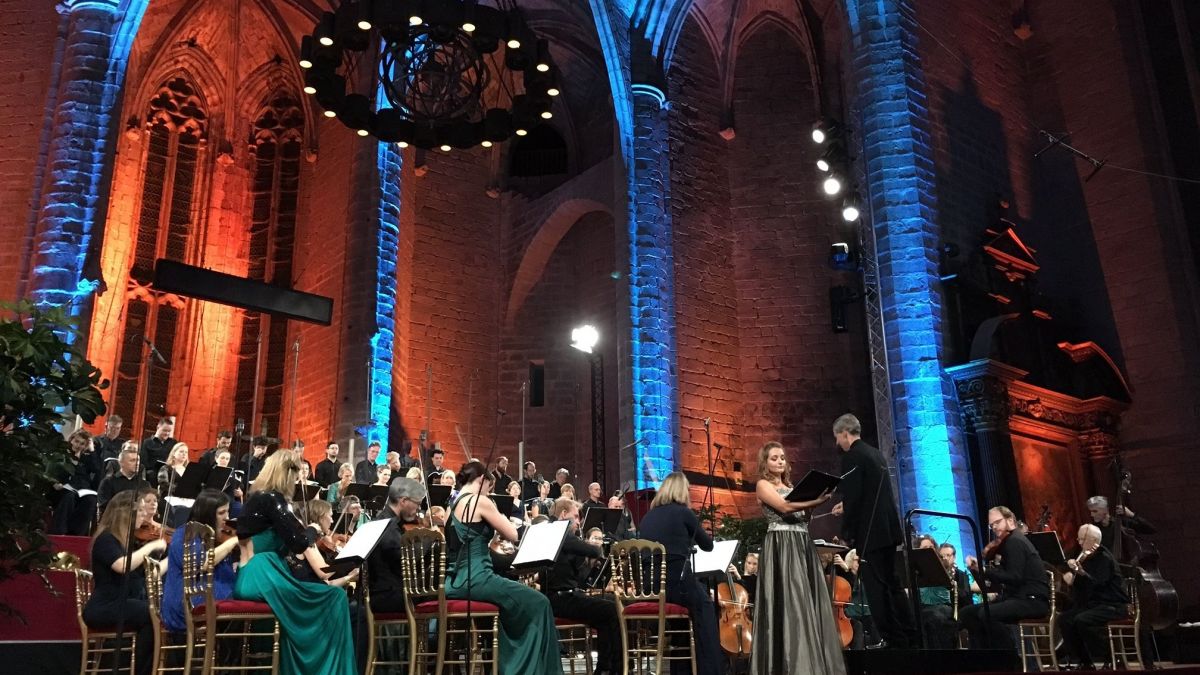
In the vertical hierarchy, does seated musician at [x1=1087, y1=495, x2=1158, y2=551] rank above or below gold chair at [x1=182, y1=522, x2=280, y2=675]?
above

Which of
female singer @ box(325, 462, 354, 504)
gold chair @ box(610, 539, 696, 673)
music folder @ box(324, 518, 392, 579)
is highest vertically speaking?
female singer @ box(325, 462, 354, 504)

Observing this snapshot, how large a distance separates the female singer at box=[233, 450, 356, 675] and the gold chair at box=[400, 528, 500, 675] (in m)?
0.35

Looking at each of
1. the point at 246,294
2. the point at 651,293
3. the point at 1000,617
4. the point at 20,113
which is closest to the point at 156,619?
the point at 1000,617

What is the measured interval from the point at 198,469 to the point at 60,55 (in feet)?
29.1

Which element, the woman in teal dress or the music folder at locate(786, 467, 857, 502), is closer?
the music folder at locate(786, 467, 857, 502)

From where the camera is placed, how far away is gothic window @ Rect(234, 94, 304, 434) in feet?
57.0

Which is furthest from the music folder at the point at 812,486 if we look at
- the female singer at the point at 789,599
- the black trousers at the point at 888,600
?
the black trousers at the point at 888,600

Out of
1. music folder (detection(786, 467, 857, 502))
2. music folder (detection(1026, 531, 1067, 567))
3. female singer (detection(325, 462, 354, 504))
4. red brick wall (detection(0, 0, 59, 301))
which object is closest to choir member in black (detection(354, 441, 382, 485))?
female singer (detection(325, 462, 354, 504))

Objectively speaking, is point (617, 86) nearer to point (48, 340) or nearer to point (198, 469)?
point (198, 469)

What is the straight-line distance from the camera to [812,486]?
4547 mm

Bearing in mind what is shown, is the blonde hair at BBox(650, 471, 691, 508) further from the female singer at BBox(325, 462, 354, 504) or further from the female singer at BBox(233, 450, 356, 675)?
the female singer at BBox(325, 462, 354, 504)

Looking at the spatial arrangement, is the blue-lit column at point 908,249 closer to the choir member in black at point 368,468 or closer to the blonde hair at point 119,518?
the choir member in black at point 368,468

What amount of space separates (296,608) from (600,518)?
3619 mm

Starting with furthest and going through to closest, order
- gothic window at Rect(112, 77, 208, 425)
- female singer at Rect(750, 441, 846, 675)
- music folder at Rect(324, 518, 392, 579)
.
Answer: gothic window at Rect(112, 77, 208, 425)
music folder at Rect(324, 518, 392, 579)
female singer at Rect(750, 441, 846, 675)
